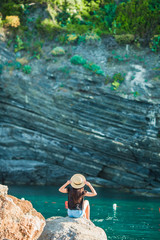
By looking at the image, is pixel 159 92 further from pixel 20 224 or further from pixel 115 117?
pixel 20 224

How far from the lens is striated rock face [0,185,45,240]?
384 centimetres

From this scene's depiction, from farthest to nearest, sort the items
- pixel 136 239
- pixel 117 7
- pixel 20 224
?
pixel 117 7 → pixel 136 239 → pixel 20 224

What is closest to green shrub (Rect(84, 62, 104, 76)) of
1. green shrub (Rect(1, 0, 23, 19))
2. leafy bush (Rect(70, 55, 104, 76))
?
leafy bush (Rect(70, 55, 104, 76))

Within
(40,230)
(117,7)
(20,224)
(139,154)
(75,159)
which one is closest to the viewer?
(20,224)

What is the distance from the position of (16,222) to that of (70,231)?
79 cm

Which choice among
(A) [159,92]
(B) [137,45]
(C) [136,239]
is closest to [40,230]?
(C) [136,239]

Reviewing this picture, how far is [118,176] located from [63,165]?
3137 millimetres

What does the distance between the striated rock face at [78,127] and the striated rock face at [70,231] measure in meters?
10.4

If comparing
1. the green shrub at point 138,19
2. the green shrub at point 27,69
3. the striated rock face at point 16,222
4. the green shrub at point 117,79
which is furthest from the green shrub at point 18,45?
→ the striated rock face at point 16,222

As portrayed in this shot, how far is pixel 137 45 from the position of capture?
17578 mm

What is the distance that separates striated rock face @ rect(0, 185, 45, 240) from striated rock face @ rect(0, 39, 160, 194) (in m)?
10.7

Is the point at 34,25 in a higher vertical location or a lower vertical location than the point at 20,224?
higher

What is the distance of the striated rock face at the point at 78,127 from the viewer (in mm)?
14586

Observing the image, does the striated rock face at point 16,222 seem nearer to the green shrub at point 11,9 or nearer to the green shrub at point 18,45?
the green shrub at point 18,45
